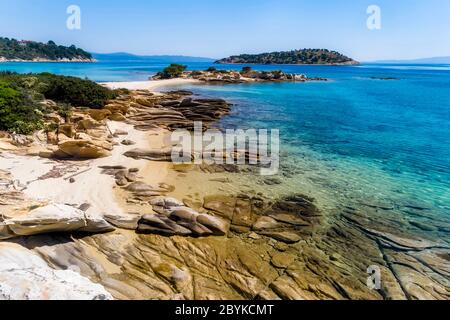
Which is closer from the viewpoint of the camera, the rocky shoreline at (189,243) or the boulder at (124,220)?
the rocky shoreline at (189,243)

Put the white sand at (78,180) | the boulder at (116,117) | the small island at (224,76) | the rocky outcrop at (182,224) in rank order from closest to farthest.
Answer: the rocky outcrop at (182,224)
the white sand at (78,180)
the boulder at (116,117)
the small island at (224,76)

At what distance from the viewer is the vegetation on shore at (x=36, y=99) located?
19.6m

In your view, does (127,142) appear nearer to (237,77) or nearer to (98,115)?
(98,115)

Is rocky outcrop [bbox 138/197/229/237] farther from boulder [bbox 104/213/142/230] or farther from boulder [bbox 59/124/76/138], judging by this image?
boulder [bbox 59/124/76/138]

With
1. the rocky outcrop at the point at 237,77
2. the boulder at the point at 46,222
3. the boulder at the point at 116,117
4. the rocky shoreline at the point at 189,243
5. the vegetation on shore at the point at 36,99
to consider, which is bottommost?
the rocky shoreline at the point at 189,243

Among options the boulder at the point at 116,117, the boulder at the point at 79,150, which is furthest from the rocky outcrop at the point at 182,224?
the boulder at the point at 116,117

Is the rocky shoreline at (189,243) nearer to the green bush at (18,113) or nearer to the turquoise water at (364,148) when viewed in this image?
the turquoise water at (364,148)

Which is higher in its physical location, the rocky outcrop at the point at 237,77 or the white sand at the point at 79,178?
the rocky outcrop at the point at 237,77

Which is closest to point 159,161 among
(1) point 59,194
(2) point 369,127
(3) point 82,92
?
(1) point 59,194

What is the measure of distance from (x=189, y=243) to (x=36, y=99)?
2279 centimetres

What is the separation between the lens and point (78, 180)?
14523mm

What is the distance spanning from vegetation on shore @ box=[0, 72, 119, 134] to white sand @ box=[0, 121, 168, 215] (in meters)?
4.31

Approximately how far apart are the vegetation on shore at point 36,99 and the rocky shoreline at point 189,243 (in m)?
3.94

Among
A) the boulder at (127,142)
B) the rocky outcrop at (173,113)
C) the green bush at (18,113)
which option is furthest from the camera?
the rocky outcrop at (173,113)
